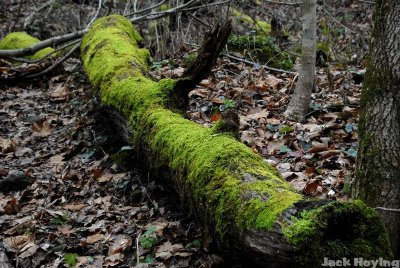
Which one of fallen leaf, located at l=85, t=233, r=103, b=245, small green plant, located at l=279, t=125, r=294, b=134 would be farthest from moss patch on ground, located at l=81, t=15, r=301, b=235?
small green plant, located at l=279, t=125, r=294, b=134

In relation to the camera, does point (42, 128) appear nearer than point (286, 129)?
No

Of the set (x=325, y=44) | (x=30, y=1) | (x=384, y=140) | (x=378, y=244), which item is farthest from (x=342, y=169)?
(x=30, y=1)

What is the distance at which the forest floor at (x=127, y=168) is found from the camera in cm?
338

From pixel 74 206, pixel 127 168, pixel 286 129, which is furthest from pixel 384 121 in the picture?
pixel 74 206

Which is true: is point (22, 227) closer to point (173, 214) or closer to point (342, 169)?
point (173, 214)

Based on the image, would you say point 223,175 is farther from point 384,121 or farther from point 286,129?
point 286,129

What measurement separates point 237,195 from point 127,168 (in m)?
2.34

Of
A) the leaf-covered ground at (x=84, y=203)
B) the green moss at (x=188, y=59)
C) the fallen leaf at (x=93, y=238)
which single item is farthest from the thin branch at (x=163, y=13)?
the fallen leaf at (x=93, y=238)

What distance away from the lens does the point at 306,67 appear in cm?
498

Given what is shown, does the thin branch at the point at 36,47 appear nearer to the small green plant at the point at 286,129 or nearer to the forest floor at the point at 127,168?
the forest floor at the point at 127,168

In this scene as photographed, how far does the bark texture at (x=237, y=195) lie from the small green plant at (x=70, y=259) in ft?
3.09

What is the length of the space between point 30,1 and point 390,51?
11423 millimetres

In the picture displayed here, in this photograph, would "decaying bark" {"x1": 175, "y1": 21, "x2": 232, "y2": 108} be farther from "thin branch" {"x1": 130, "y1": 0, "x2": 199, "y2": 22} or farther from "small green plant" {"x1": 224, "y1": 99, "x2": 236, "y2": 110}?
"thin branch" {"x1": 130, "y1": 0, "x2": 199, "y2": 22}

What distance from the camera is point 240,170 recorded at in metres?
2.67
